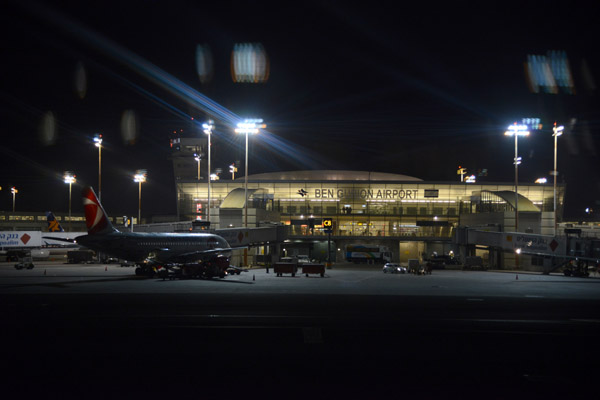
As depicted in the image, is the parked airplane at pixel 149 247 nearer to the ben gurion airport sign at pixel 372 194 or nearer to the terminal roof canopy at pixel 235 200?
the terminal roof canopy at pixel 235 200

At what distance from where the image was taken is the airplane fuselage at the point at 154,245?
41.0 metres

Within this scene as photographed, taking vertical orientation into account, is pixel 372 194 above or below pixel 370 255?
above

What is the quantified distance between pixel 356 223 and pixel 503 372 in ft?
272

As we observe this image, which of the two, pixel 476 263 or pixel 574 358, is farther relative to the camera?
pixel 476 263

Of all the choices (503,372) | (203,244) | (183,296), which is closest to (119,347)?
(503,372)

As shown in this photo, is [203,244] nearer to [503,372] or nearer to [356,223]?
[503,372]

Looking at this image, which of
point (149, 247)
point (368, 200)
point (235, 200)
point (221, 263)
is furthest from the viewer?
point (368, 200)

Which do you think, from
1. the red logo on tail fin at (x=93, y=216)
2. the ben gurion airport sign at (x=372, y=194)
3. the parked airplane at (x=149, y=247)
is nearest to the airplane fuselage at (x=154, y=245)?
the parked airplane at (x=149, y=247)

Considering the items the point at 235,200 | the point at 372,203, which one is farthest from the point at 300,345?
the point at 372,203

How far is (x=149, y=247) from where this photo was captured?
43156 mm

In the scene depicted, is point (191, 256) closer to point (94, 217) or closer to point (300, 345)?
point (94, 217)

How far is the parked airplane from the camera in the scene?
4119cm

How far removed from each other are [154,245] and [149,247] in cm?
53

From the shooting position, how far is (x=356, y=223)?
3755 inches
